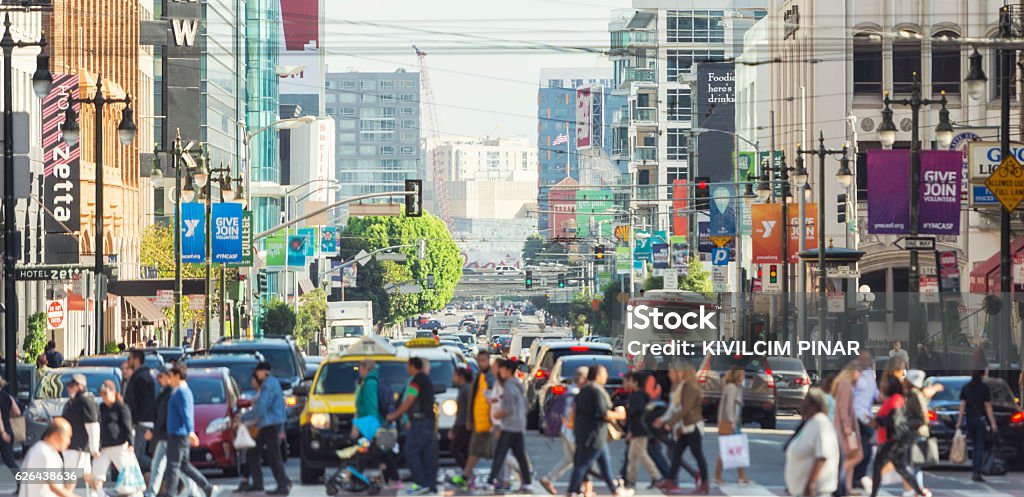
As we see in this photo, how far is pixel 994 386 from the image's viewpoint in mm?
27984

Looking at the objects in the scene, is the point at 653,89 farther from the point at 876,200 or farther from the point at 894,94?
the point at 876,200

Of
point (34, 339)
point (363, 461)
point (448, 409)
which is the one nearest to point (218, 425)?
point (363, 461)

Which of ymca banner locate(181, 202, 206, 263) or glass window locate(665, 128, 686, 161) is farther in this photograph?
glass window locate(665, 128, 686, 161)

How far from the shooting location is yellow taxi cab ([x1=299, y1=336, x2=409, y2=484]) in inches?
977

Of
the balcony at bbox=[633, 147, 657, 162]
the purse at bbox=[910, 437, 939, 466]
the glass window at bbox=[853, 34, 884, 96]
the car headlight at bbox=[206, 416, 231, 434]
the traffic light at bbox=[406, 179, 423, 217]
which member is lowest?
the purse at bbox=[910, 437, 939, 466]

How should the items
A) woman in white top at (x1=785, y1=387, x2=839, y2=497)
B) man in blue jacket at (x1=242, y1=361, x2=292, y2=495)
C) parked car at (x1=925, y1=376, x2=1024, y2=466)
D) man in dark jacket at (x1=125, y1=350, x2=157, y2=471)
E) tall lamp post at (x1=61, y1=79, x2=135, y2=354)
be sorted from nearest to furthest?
woman in white top at (x1=785, y1=387, x2=839, y2=497) < man in blue jacket at (x1=242, y1=361, x2=292, y2=495) < man in dark jacket at (x1=125, y1=350, x2=157, y2=471) < parked car at (x1=925, y1=376, x2=1024, y2=466) < tall lamp post at (x1=61, y1=79, x2=135, y2=354)

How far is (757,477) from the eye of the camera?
86.7 ft

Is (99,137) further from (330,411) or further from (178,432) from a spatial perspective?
(178,432)

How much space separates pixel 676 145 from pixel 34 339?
110m

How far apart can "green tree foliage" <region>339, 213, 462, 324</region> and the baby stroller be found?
130 metres

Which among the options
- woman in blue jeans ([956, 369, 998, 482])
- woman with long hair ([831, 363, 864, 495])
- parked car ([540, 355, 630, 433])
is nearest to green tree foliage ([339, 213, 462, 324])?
parked car ([540, 355, 630, 433])

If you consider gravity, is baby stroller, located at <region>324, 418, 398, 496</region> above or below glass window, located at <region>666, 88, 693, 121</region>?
below

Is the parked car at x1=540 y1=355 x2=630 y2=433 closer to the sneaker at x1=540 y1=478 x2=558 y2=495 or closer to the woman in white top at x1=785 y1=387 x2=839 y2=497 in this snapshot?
the sneaker at x1=540 y1=478 x2=558 y2=495

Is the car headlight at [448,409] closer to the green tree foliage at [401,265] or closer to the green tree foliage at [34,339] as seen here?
the green tree foliage at [34,339]
